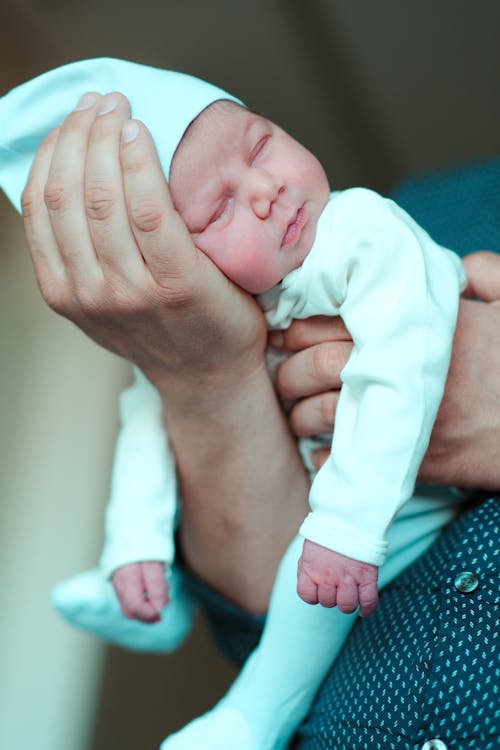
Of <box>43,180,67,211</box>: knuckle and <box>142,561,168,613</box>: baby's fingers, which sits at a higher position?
<box>43,180,67,211</box>: knuckle

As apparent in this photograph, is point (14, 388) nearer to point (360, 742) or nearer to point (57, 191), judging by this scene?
point (57, 191)

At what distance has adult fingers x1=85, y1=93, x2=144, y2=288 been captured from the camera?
84 centimetres

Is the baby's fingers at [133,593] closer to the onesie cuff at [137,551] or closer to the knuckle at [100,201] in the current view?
the onesie cuff at [137,551]

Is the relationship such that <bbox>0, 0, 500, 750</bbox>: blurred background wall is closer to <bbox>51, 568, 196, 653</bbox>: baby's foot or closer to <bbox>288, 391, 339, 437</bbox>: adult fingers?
<bbox>51, 568, 196, 653</bbox>: baby's foot

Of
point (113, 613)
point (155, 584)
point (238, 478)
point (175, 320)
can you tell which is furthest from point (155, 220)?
point (113, 613)

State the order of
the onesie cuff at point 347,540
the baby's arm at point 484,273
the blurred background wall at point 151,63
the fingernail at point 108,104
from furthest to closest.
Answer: the blurred background wall at point 151,63 < the baby's arm at point 484,273 < the fingernail at point 108,104 < the onesie cuff at point 347,540

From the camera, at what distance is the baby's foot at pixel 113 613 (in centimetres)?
112

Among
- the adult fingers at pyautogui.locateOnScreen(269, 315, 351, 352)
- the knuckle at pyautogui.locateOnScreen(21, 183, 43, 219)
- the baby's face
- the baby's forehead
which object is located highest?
the knuckle at pyautogui.locateOnScreen(21, 183, 43, 219)

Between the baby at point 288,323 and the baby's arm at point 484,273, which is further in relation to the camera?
the baby's arm at point 484,273

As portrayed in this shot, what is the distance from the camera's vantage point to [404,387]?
775 mm

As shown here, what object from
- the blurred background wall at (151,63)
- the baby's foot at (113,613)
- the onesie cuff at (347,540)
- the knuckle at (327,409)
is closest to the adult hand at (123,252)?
the knuckle at (327,409)

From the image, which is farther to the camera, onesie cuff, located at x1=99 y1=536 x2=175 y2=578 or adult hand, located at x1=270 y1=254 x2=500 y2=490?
onesie cuff, located at x1=99 y1=536 x2=175 y2=578

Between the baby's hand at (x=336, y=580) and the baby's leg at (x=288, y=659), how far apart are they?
14cm

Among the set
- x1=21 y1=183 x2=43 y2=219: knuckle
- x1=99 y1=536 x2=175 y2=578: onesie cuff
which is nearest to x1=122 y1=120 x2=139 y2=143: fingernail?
x1=21 y1=183 x2=43 y2=219: knuckle
